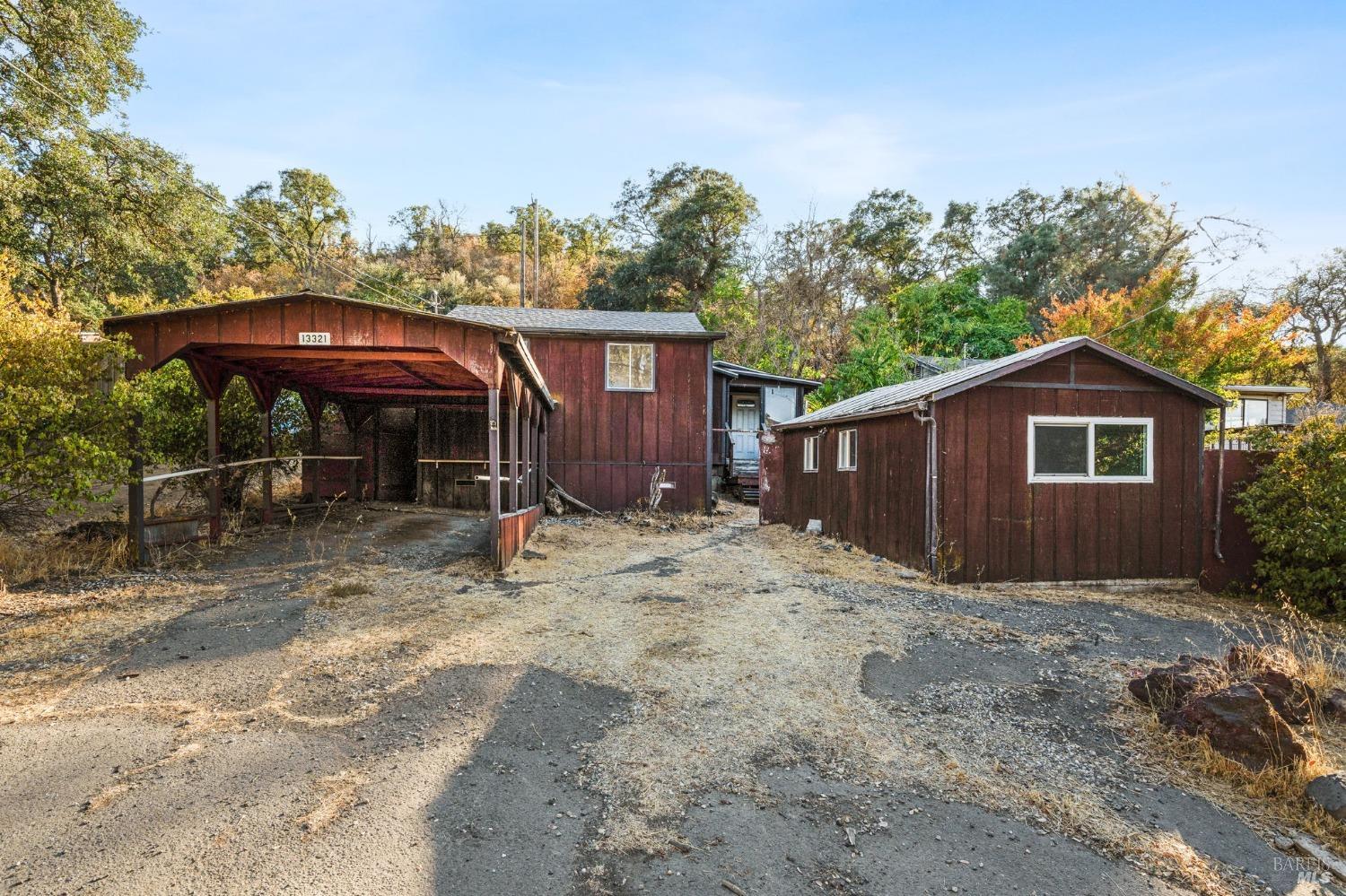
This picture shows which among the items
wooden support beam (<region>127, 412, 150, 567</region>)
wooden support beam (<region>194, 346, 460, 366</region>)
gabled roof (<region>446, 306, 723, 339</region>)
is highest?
gabled roof (<region>446, 306, 723, 339</region>)

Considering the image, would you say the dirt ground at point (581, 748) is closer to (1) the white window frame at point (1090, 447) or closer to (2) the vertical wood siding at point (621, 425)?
(1) the white window frame at point (1090, 447)

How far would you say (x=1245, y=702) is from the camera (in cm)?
335

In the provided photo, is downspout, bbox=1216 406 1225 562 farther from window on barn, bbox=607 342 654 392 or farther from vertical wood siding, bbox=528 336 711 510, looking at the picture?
window on barn, bbox=607 342 654 392

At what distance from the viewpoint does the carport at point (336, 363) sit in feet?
21.3

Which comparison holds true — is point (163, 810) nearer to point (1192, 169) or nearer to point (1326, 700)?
point (1326, 700)

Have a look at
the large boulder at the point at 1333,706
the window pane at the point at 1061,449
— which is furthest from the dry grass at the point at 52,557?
the window pane at the point at 1061,449

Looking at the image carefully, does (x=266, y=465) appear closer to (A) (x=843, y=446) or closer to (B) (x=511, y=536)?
(B) (x=511, y=536)

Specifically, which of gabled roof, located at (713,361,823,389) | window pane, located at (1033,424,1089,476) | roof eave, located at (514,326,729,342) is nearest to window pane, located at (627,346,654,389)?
roof eave, located at (514,326,729,342)

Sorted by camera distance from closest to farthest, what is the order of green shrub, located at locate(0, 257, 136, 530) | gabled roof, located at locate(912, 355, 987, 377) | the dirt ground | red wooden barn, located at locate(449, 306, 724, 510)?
the dirt ground < green shrub, located at locate(0, 257, 136, 530) < red wooden barn, located at locate(449, 306, 724, 510) < gabled roof, located at locate(912, 355, 987, 377)

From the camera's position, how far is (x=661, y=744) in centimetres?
327

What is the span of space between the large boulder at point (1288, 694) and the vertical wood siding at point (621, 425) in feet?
33.0

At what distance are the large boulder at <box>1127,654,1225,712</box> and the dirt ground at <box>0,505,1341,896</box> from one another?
0.76 feet

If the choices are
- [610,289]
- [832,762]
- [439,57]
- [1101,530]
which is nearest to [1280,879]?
[832,762]

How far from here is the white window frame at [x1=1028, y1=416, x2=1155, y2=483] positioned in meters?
7.33
